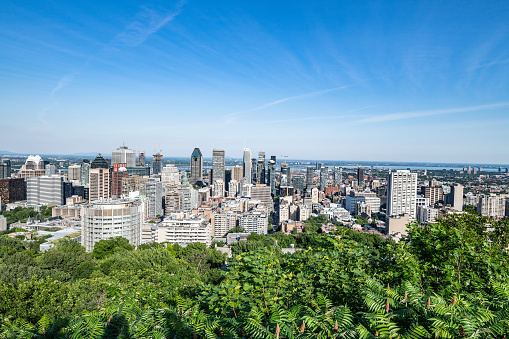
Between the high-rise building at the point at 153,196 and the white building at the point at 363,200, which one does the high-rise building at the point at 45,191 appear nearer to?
the high-rise building at the point at 153,196

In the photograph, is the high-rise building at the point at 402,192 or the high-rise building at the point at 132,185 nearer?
the high-rise building at the point at 402,192

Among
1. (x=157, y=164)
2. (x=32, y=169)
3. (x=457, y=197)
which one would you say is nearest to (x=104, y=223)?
(x=457, y=197)

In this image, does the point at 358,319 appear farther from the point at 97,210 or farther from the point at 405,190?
the point at 405,190

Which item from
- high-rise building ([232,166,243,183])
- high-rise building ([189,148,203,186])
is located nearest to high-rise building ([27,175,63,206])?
high-rise building ([189,148,203,186])

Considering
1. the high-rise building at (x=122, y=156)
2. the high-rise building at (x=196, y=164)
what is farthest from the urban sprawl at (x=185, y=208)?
the high-rise building at (x=122, y=156)

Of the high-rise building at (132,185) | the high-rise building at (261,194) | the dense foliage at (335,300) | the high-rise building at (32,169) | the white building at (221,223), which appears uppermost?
the dense foliage at (335,300)

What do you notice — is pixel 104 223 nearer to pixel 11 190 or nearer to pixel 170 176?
pixel 11 190

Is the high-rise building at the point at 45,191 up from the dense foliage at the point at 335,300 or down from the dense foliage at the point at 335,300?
down
